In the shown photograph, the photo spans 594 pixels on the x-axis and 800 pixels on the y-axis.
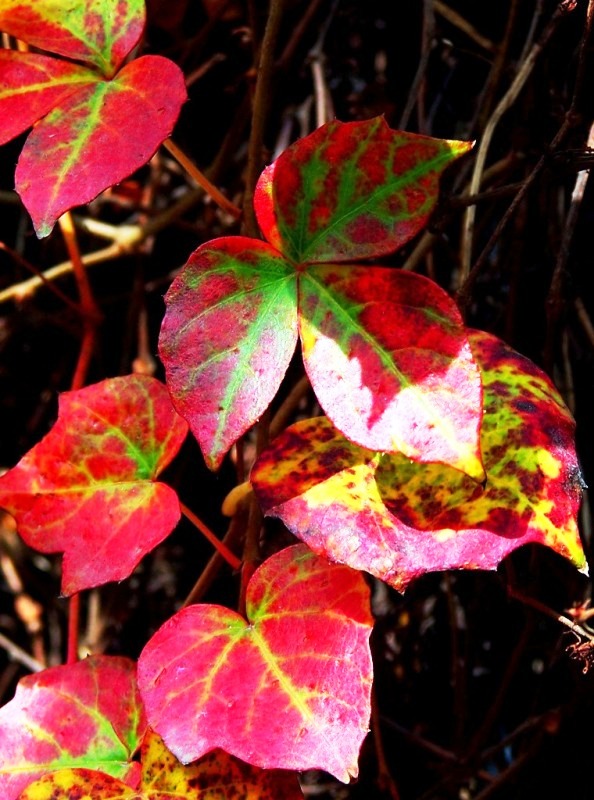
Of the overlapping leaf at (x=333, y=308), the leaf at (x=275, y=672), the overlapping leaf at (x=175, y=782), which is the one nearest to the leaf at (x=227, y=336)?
the overlapping leaf at (x=333, y=308)

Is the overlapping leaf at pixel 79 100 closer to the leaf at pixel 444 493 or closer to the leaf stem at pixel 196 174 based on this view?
the leaf stem at pixel 196 174

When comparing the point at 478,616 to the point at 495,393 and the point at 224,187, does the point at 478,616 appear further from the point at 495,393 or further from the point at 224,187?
the point at 224,187

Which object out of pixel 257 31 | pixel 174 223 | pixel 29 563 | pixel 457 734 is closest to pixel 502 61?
pixel 257 31

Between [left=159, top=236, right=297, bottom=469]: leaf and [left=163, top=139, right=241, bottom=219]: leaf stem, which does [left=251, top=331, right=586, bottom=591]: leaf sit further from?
[left=163, top=139, right=241, bottom=219]: leaf stem

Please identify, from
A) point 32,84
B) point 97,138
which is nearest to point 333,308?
point 97,138

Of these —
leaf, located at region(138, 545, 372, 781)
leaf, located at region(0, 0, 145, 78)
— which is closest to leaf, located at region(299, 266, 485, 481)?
leaf, located at region(138, 545, 372, 781)

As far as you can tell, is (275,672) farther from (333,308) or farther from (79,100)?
(79,100)

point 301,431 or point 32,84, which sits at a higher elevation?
point 32,84
